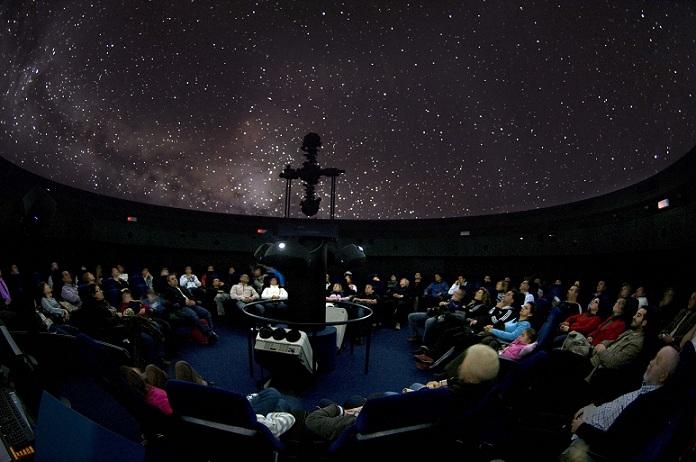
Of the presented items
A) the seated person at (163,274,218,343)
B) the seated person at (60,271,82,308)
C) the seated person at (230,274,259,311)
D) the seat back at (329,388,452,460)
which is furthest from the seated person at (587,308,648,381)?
the seated person at (60,271,82,308)

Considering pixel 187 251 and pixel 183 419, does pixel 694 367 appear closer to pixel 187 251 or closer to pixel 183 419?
pixel 183 419

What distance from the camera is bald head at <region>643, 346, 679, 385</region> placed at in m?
2.05

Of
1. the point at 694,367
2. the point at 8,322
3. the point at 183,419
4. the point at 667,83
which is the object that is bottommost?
the point at 8,322

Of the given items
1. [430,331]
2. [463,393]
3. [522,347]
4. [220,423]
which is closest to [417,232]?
[430,331]

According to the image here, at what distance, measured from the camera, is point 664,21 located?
4.82 metres

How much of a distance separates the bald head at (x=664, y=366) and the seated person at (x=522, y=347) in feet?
5.52

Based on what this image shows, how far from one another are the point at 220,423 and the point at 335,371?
10.9 feet

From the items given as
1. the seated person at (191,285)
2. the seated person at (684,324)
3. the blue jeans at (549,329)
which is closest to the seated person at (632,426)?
the blue jeans at (549,329)

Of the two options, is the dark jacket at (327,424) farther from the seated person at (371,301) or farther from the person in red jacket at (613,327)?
the seated person at (371,301)

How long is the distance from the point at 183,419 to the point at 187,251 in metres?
11.6

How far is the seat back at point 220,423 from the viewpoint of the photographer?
1582 millimetres

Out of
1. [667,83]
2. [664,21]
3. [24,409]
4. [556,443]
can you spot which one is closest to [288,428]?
[24,409]

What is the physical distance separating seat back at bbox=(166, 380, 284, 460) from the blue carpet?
206cm

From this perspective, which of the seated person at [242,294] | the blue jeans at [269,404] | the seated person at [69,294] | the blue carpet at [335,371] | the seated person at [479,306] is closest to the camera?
the blue jeans at [269,404]
